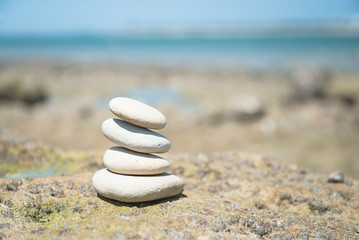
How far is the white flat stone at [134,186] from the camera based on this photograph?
6840 millimetres

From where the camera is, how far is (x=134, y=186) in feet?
22.5

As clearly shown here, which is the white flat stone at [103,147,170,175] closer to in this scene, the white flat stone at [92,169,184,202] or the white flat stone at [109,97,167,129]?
the white flat stone at [92,169,184,202]

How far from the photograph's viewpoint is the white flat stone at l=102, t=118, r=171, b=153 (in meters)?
7.20

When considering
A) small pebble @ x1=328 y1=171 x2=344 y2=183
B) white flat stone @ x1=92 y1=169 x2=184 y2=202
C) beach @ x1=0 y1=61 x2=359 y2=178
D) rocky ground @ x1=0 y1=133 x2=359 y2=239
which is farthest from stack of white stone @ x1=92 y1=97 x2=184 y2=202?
beach @ x1=0 y1=61 x2=359 y2=178

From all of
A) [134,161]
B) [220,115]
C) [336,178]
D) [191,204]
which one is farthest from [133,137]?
[220,115]

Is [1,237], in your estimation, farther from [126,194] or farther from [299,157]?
[299,157]

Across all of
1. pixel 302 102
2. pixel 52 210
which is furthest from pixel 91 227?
pixel 302 102

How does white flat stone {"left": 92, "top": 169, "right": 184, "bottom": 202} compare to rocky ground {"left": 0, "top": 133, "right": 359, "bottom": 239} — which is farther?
white flat stone {"left": 92, "top": 169, "right": 184, "bottom": 202}

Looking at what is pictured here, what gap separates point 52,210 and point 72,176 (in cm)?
200

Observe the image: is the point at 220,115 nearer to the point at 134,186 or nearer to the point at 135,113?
the point at 135,113

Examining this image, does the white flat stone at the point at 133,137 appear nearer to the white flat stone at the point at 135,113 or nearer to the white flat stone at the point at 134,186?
the white flat stone at the point at 135,113

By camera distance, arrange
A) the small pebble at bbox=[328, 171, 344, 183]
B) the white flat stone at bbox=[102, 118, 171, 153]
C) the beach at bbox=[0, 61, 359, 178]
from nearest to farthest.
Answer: the white flat stone at bbox=[102, 118, 171, 153]
the small pebble at bbox=[328, 171, 344, 183]
the beach at bbox=[0, 61, 359, 178]

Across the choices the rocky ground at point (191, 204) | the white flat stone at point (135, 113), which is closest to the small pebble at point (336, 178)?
the rocky ground at point (191, 204)

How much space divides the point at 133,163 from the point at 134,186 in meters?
0.54
